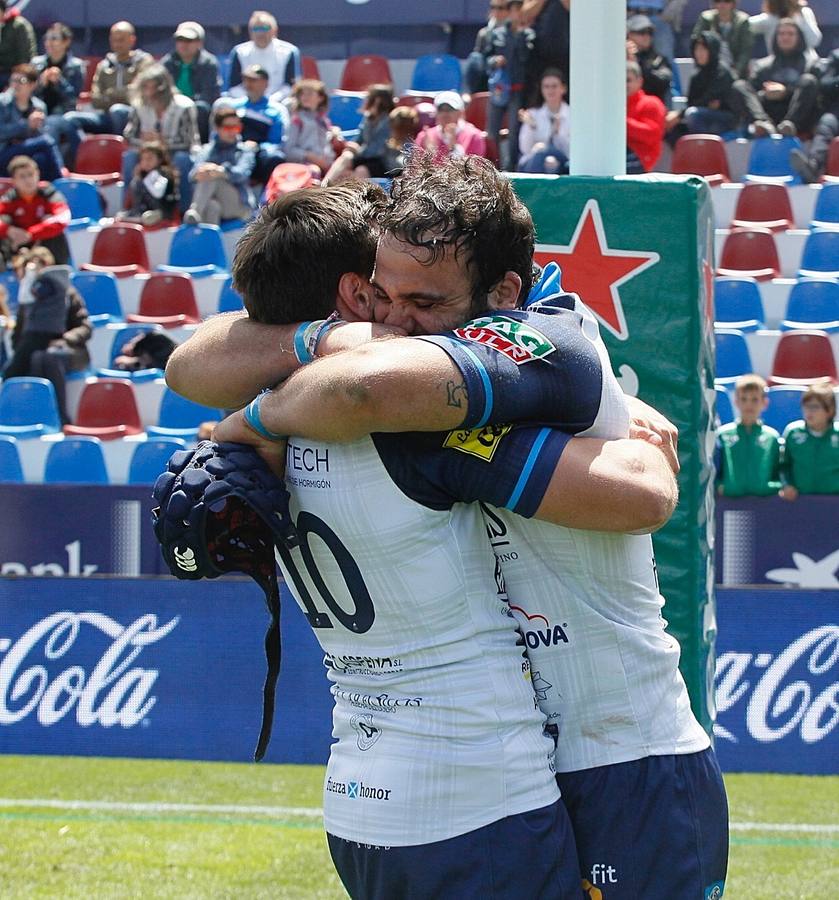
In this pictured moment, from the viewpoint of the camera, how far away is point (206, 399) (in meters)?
2.42

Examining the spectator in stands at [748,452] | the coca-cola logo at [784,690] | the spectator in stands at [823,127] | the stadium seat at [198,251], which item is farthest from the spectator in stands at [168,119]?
the coca-cola logo at [784,690]

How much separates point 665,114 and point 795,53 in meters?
1.45

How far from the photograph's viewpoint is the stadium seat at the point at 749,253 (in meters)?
12.2

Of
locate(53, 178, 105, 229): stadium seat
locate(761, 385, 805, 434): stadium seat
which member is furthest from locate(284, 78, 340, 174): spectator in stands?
locate(761, 385, 805, 434): stadium seat

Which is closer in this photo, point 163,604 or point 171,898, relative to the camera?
point 171,898

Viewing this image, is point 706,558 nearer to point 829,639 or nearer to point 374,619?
point 374,619

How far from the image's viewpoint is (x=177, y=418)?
37.9 feet

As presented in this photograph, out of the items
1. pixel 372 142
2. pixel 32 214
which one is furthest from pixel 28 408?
pixel 372 142

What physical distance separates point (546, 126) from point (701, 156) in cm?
168

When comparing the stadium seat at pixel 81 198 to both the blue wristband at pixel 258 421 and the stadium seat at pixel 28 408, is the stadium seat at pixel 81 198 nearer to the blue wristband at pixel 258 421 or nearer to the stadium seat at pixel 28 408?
the stadium seat at pixel 28 408

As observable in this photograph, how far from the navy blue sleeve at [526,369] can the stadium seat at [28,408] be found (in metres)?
9.82

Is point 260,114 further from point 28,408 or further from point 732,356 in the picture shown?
point 732,356

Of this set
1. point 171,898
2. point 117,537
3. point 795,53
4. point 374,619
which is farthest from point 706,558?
point 795,53

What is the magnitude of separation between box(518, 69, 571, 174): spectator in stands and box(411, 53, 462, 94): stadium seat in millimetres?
3175
